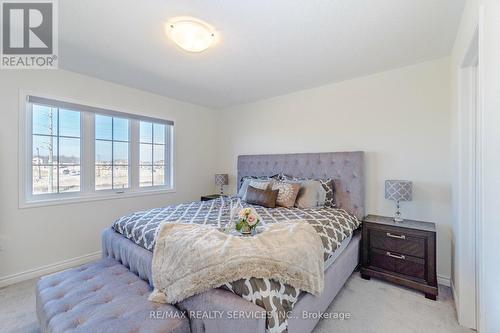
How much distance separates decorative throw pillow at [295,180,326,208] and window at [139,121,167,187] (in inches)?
95.0

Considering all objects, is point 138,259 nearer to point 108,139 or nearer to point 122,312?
point 122,312

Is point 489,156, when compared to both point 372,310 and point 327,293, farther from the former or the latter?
point 372,310

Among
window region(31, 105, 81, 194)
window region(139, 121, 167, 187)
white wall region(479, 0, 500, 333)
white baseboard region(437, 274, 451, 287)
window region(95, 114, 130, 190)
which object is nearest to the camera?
white wall region(479, 0, 500, 333)

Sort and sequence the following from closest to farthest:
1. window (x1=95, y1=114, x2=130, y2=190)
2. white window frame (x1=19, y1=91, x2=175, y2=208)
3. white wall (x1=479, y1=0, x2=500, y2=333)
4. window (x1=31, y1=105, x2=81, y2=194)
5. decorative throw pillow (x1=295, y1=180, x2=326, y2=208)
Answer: white wall (x1=479, y1=0, x2=500, y2=333)
white window frame (x1=19, y1=91, x2=175, y2=208)
window (x1=31, y1=105, x2=81, y2=194)
decorative throw pillow (x1=295, y1=180, x2=326, y2=208)
window (x1=95, y1=114, x2=130, y2=190)

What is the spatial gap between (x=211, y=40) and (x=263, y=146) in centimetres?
221

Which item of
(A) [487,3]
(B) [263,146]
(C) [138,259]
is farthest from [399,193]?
(C) [138,259]

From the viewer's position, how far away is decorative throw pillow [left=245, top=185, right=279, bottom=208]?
2.82m

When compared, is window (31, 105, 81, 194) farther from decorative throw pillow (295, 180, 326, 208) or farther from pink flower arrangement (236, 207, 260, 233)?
decorative throw pillow (295, 180, 326, 208)

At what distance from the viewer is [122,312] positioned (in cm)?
130

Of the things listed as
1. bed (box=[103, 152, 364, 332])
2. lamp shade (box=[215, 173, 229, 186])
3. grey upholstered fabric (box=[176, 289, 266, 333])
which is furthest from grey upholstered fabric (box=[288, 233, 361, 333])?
lamp shade (box=[215, 173, 229, 186])

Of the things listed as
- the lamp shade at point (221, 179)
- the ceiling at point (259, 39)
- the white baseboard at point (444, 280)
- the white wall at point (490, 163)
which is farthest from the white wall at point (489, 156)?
the lamp shade at point (221, 179)

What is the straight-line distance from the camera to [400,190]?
240 cm

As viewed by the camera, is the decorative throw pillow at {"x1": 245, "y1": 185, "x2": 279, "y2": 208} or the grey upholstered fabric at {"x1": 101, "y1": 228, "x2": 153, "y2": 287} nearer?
the grey upholstered fabric at {"x1": 101, "y1": 228, "x2": 153, "y2": 287}

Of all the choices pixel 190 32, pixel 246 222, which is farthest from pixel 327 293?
pixel 190 32
